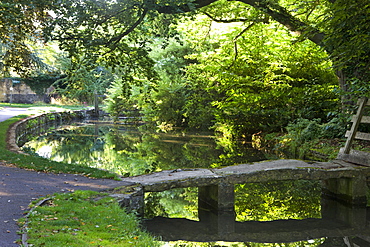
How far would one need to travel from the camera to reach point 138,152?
19062 millimetres

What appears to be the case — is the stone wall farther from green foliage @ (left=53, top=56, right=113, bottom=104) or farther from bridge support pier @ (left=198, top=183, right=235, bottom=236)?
bridge support pier @ (left=198, top=183, right=235, bottom=236)

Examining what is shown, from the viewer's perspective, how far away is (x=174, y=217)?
8.90 meters

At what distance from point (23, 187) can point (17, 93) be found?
44760 millimetres

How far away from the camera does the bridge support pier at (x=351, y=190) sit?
32.8 feet

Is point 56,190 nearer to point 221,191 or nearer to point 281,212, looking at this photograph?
point 221,191

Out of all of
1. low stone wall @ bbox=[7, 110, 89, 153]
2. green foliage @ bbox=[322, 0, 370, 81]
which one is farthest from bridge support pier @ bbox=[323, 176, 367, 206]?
low stone wall @ bbox=[7, 110, 89, 153]

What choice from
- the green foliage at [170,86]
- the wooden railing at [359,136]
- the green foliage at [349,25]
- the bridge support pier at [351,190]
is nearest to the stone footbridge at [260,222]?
the bridge support pier at [351,190]

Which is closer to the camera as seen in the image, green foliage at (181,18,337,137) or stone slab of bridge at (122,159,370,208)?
stone slab of bridge at (122,159,370,208)

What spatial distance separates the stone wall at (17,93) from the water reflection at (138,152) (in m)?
26.2

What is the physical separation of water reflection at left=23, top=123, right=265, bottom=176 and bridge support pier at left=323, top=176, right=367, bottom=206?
5.22 metres

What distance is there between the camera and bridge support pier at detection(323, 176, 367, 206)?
10.0 meters

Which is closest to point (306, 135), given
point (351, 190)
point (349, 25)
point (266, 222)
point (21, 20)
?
point (351, 190)

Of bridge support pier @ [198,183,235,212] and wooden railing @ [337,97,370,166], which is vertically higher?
wooden railing @ [337,97,370,166]

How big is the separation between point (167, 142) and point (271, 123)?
19.1 ft
